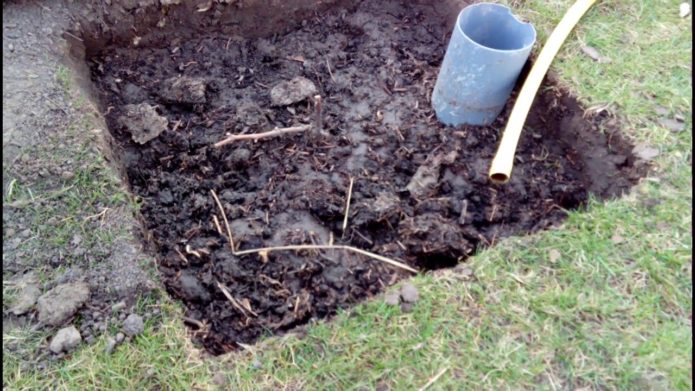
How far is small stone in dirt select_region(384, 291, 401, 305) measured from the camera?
2.00 m

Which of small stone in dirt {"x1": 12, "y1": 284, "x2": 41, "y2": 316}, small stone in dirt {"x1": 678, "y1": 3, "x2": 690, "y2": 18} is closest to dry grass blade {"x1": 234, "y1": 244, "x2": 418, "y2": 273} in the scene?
small stone in dirt {"x1": 12, "y1": 284, "x2": 41, "y2": 316}

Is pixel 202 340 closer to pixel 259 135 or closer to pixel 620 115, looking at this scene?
pixel 259 135

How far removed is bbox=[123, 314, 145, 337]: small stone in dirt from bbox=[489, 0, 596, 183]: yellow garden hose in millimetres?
1560

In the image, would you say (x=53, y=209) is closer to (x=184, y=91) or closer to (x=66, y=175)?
(x=66, y=175)

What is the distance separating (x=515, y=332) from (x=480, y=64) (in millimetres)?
1192

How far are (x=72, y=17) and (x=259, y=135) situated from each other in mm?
1239

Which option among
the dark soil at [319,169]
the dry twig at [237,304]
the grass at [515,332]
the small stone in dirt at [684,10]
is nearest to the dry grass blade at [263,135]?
the dark soil at [319,169]

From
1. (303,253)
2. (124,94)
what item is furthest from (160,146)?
(303,253)

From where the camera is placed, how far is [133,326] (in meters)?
1.93

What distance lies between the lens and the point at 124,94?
290 cm

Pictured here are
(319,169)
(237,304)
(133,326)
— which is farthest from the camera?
(319,169)

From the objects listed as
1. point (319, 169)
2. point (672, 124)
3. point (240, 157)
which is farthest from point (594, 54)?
point (240, 157)

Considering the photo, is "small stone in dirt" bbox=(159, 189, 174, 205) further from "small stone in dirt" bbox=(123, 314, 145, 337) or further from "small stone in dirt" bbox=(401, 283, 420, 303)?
"small stone in dirt" bbox=(401, 283, 420, 303)

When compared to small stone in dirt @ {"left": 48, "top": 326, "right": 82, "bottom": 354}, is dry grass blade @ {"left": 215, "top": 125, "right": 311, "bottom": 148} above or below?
above
